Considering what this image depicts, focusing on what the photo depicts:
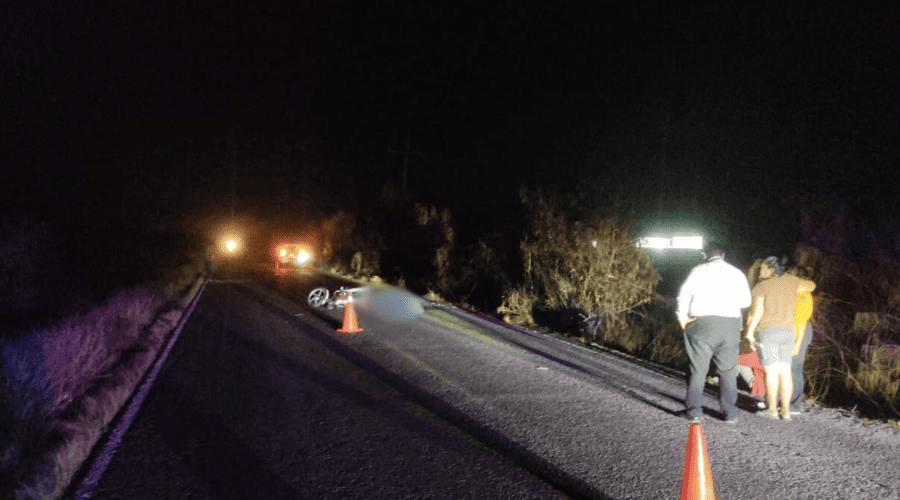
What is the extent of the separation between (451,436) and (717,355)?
286cm

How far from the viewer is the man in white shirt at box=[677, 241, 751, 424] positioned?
16.8 feet

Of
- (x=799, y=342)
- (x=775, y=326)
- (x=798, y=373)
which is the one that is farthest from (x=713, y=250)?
(x=798, y=373)

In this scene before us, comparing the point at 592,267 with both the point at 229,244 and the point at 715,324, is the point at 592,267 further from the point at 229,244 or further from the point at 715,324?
the point at 229,244

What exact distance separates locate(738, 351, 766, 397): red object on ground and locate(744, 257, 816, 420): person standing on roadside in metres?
0.45

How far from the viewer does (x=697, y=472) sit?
307 centimetres

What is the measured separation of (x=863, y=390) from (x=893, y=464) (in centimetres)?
225

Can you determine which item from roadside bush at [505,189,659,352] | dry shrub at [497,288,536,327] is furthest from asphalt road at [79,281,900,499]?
dry shrub at [497,288,536,327]

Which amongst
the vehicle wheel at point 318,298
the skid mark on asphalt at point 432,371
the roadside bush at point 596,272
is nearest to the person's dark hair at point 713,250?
the skid mark on asphalt at point 432,371

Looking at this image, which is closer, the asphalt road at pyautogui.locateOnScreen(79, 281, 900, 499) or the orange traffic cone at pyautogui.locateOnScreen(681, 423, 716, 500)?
the orange traffic cone at pyautogui.locateOnScreen(681, 423, 716, 500)

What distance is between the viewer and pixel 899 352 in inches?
249

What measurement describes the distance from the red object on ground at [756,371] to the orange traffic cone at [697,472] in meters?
3.22

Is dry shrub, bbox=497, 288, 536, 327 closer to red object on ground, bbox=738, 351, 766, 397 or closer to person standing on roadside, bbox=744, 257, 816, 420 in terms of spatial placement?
red object on ground, bbox=738, 351, 766, 397

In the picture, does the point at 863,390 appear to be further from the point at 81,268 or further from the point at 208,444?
the point at 81,268

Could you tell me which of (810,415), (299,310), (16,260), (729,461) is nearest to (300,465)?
(729,461)
